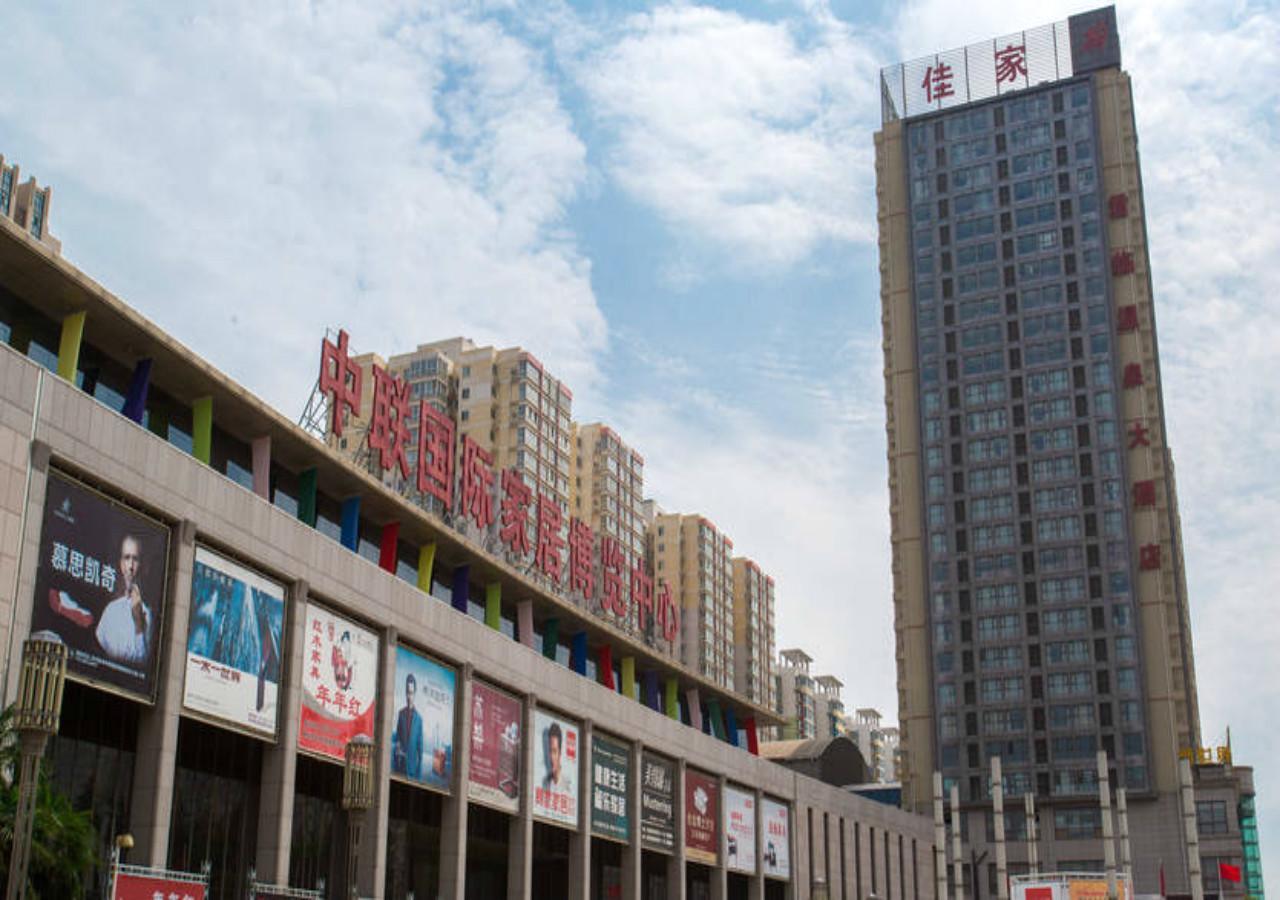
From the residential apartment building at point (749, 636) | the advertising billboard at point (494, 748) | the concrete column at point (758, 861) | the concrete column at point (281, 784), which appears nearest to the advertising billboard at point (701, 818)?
the concrete column at point (758, 861)

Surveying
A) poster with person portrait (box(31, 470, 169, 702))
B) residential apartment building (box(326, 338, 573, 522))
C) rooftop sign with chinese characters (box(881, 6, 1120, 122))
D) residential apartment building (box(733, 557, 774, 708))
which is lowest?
poster with person portrait (box(31, 470, 169, 702))

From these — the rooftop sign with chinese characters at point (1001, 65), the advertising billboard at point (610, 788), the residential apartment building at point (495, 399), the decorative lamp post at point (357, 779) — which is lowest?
the decorative lamp post at point (357, 779)

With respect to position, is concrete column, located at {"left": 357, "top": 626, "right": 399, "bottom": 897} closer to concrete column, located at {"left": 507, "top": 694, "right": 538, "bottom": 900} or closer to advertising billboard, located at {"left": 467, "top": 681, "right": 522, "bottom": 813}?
advertising billboard, located at {"left": 467, "top": 681, "right": 522, "bottom": 813}

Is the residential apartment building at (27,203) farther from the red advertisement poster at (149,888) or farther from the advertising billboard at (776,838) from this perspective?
the red advertisement poster at (149,888)

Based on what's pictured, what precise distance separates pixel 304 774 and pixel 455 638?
29.0 feet

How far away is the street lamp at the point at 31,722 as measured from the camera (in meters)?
21.0

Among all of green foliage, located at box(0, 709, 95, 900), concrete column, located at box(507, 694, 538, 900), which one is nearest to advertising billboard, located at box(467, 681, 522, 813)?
concrete column, located at box(507, 694, 538, 900)

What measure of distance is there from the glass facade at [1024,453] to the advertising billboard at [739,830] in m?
47.0

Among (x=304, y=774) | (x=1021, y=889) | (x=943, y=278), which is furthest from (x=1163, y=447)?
(x=304, y=774)

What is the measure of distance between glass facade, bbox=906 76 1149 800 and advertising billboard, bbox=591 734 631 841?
61680mm

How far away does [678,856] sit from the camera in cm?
6862

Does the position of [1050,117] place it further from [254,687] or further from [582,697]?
[254,687]

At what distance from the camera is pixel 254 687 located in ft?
132

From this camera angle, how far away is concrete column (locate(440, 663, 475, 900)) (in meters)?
50.3
